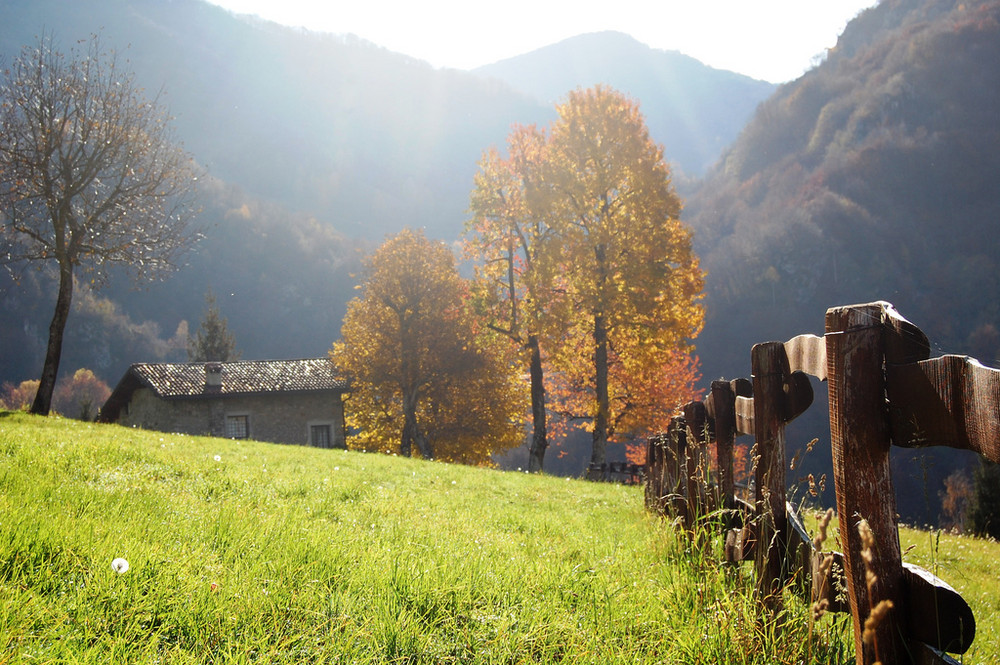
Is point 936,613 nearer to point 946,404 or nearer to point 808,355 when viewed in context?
point 946,404

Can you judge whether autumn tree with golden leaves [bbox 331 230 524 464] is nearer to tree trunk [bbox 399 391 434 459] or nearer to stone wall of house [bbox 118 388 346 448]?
tree trunk [bbox 399 391 434 459]

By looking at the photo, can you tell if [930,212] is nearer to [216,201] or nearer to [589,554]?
[589,554]

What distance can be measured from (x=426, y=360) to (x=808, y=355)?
28878mm

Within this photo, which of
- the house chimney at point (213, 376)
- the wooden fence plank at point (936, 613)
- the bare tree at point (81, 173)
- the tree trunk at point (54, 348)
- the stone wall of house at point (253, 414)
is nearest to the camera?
the wooden fence plank at point (936, 613)

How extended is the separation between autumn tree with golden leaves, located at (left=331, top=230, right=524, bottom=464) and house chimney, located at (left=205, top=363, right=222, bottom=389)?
800cm

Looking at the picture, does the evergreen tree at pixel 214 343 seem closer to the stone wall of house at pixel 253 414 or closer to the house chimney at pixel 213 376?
the stone wall of house at pixel 253 414

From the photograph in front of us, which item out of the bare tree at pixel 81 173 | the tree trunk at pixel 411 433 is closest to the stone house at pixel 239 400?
the tree trunk at pixel 411 433

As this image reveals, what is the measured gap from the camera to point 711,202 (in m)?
79.3

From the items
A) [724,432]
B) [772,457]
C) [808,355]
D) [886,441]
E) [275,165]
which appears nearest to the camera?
[886,441]

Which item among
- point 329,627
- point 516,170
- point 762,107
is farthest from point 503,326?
point 762,107

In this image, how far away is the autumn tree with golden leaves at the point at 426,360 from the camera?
31.3 metres

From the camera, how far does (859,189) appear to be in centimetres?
6662

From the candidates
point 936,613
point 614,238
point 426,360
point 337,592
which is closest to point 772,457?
point 936,613

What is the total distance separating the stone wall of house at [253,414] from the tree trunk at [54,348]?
16.8m
